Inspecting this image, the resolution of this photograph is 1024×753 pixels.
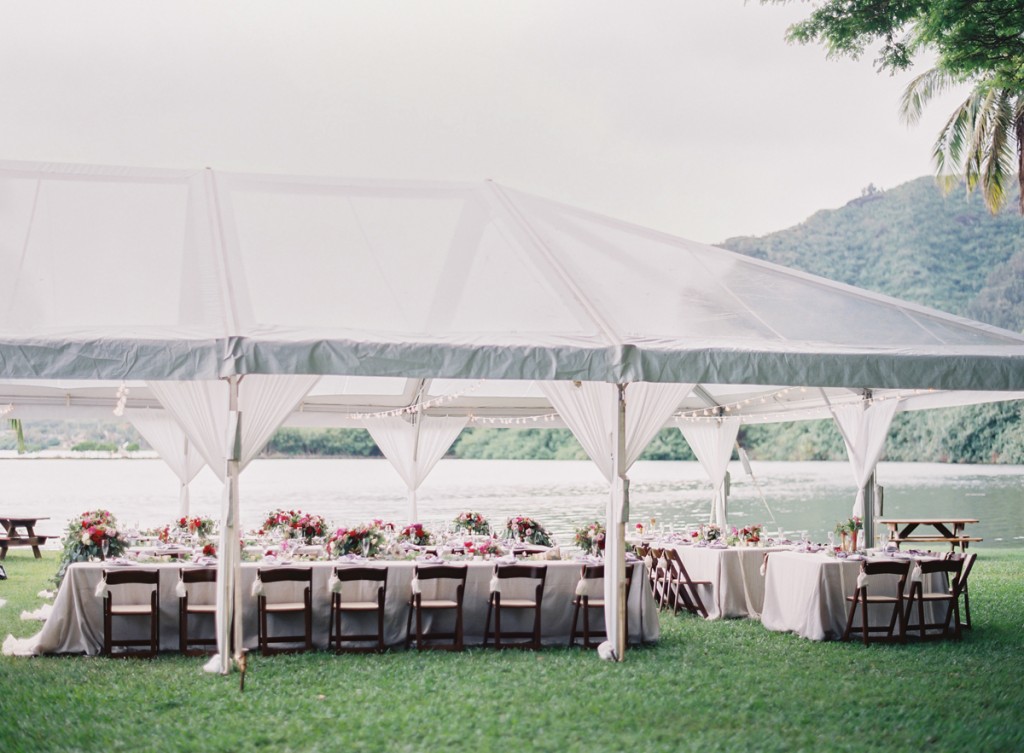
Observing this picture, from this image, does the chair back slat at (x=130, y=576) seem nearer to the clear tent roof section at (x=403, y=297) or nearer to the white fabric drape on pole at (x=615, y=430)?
the clear tent roof section at (x=403, y=297)

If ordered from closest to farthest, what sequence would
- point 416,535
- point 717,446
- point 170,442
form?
point 416,535, point 170,442, point 717,446

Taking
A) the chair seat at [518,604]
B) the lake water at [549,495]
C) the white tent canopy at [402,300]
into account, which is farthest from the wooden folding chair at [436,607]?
the lake water at [549,495]

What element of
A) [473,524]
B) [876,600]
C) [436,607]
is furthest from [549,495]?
[436,607]

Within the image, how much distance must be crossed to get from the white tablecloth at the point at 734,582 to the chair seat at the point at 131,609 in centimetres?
551

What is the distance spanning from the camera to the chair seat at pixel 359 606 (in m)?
8.84

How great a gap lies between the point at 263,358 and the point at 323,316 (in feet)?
2.87

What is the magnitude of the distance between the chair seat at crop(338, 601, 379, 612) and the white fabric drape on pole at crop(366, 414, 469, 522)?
7057 mm

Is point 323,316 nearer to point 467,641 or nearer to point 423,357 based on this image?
point 423,357

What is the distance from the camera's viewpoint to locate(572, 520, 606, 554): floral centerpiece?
34.5 feet

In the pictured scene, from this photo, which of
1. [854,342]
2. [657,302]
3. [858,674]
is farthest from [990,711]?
[657,302]

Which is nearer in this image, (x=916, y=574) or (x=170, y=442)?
(x=916, y=574)

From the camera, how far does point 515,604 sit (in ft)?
30.1

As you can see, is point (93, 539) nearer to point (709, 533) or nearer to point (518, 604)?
point (518, 604)

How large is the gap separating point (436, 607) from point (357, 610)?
2.15 feet
